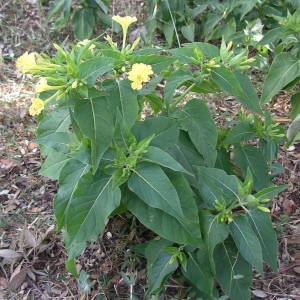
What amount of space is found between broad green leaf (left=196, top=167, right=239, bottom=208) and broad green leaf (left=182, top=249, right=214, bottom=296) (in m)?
0.23

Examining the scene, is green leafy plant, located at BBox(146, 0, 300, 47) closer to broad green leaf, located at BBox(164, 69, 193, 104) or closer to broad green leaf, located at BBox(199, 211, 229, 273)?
broad green leaf, located at BBox(164, 69, 193, 104)

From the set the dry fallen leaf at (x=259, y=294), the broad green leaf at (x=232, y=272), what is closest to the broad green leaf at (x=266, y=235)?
the broad green leaf at (x=232, y=272)

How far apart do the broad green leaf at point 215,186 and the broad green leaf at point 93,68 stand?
0.59 metres

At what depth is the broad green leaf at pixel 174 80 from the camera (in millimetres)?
1907

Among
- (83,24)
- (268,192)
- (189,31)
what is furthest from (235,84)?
(83,24)

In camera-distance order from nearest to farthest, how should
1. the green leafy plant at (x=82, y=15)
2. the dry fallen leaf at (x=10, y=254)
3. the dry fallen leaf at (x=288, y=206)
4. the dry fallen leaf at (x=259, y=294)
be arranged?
1. the dry fallen leaf at (x=259, y=294)
2. the dry fallen leaf at (x=10, y=254)
3. the dry fallen leaf at (x=288, y=206)
4. the green leafy plant at (x=82, y=15)

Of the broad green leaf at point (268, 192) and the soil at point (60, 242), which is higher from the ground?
the broad green leaf at point (268, 192)

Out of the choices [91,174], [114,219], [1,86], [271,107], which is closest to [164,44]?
[271,107]

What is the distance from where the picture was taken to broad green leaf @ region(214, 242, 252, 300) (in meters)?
2.04

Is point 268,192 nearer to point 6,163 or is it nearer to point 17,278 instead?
point 17,278

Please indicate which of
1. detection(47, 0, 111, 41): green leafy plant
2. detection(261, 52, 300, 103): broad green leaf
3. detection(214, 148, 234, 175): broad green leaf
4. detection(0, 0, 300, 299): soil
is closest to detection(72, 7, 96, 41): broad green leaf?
detection(47, 0, 111, 41): green leafy plant

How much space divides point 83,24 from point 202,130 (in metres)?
2.06

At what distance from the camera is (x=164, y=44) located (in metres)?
3.79

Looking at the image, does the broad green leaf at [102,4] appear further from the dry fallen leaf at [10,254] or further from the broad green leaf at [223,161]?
the dry fallen leaf at [10,254]
